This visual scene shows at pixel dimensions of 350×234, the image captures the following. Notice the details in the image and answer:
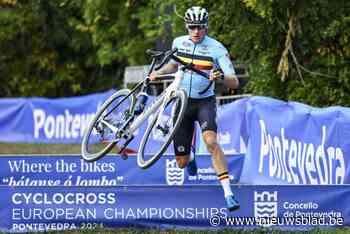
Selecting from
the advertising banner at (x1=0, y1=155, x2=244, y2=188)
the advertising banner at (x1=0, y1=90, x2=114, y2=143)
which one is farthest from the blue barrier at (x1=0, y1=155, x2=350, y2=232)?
the advertising banner at (x1=0, y1=90, x2=114, y2=143)

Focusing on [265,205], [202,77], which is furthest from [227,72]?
[265,205]

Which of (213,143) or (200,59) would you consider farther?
(200,59)

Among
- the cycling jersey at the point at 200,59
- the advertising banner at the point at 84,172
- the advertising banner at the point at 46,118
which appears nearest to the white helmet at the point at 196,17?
the cycling jersey at the point at 200,59

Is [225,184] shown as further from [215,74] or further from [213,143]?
[215,74]

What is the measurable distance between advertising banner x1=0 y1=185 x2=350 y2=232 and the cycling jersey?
1.05 meters

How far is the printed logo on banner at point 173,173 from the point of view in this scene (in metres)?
13.7

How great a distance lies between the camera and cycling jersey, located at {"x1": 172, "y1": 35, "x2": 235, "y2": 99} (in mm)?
10047

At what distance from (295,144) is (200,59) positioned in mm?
3422

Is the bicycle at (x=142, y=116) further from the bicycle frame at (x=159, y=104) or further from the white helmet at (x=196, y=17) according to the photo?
the white helmet at (x=196, y=17)

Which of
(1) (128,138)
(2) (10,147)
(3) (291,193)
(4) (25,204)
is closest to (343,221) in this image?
(3) (291,193)

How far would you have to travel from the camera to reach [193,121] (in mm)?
10359

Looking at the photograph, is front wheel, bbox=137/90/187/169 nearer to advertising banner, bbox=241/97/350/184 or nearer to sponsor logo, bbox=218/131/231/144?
advertising banner, bbox=241/97/350/184

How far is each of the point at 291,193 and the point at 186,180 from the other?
3722 millimetres

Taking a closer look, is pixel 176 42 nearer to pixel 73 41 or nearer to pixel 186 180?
pixel 186 180
